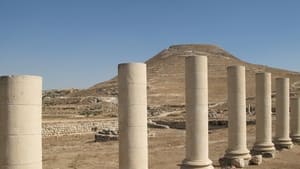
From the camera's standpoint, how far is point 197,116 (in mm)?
19672

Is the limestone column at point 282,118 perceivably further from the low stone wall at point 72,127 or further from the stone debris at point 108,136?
the low stone wall at point 72,127

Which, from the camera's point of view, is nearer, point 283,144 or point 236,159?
point 236,159

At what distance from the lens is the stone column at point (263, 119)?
2686cm

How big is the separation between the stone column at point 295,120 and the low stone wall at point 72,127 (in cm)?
2502

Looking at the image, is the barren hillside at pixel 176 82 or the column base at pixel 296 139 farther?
the barren hillside at pixel 176 82

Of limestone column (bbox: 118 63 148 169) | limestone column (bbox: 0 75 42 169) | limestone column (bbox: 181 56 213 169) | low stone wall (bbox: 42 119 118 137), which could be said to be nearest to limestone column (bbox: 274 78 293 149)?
limestone column (bbox: 181 56 213 169)

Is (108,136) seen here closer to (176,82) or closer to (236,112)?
(236,112)

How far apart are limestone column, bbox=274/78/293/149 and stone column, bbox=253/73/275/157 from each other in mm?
3041

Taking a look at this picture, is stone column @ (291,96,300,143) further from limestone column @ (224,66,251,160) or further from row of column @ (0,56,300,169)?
limestone column @ (224,66,251,160)

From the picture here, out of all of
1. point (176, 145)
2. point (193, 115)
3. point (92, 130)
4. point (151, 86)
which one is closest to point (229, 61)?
point (151, 86)

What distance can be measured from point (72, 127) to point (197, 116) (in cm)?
3364

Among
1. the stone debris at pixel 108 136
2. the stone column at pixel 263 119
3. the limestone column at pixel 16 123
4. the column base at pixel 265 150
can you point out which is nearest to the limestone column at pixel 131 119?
the limestone column at pixel 16 123

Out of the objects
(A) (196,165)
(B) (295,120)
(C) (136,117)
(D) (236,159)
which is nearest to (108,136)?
(B) (295,120)

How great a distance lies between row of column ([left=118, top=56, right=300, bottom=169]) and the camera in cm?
1606
